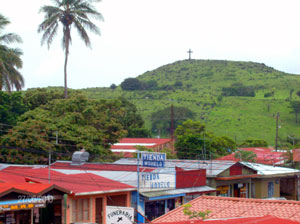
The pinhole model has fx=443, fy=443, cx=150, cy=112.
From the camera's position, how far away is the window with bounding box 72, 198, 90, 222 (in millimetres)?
22328

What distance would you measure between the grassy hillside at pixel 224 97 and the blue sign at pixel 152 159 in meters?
47.9

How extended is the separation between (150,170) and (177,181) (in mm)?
1911

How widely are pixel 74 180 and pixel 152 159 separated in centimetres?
457

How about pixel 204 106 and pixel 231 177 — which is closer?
pixel 231 177

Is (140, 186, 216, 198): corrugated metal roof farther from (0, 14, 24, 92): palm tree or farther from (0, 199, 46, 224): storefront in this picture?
(0, 14, 24, 92): palm tree

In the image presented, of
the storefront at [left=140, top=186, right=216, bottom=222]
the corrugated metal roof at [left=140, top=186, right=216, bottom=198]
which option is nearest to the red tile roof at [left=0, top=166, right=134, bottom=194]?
the corrugated metal roof at [left=140, top=186, right=216, bottom=198]

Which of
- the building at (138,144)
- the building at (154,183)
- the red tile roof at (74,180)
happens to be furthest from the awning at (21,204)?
the building at (138,144)

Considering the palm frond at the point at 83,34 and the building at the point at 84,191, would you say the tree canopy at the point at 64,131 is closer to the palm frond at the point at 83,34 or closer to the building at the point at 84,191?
the building at the point at 84,191

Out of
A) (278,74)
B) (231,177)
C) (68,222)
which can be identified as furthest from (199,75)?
(68,222)

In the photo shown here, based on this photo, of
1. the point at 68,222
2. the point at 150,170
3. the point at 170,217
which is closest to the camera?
the point at 170,217

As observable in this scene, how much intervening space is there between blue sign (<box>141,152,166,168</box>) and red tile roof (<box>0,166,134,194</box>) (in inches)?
65.1

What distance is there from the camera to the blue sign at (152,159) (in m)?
25.0

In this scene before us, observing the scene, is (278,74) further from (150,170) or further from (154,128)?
(150,170)

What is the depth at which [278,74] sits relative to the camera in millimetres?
126500
